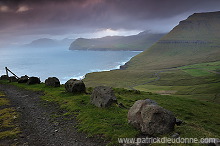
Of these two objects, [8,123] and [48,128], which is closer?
[48,128]

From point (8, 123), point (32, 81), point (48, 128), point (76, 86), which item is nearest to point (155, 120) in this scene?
point (48, 128)

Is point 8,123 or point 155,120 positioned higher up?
point 155,120

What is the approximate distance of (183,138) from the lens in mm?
14125

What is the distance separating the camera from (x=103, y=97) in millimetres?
26281

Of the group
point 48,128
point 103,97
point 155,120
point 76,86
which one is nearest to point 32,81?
point 76,86

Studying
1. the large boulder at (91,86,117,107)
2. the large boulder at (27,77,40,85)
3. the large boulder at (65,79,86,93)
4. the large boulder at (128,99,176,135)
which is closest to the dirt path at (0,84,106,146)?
the large boulder at (128,99,176,135)

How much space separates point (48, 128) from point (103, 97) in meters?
9.31

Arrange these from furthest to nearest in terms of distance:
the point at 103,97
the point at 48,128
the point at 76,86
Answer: the point at 76,86 < the point at 103,97 < the point at 48,128

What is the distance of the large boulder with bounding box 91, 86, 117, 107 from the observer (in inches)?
1013

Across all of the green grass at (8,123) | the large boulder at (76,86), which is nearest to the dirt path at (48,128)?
the green grass at (8,123)

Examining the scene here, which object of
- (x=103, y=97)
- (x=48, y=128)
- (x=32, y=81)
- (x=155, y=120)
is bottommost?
(x=48, y=128)

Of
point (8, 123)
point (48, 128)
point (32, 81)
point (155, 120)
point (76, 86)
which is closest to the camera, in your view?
point (155, 120)

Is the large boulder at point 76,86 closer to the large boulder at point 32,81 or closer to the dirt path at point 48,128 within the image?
the dirt path at point 48,128

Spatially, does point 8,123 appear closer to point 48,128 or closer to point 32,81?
point 48,128
